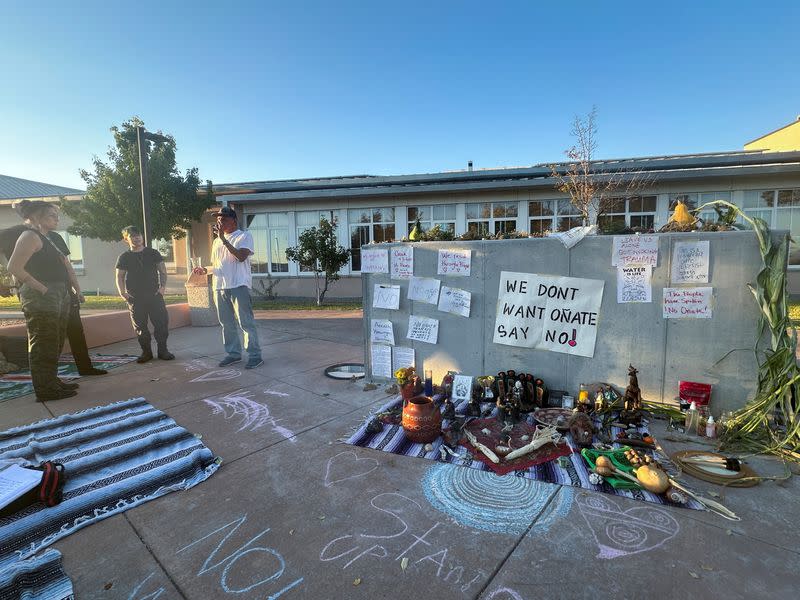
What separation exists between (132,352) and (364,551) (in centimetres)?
645

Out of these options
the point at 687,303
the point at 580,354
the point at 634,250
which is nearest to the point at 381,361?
the point at 580,354

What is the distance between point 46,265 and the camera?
4.31m

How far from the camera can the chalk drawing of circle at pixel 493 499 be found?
224 cm

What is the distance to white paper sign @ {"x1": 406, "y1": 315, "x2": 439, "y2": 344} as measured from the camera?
14.6ft

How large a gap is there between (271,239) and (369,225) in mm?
4337

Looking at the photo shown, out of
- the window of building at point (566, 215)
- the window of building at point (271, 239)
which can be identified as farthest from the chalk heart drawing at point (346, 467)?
the window of building at point (271, 239)

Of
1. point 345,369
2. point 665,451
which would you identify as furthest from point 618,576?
point 345,369

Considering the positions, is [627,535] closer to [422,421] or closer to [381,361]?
[422,421]

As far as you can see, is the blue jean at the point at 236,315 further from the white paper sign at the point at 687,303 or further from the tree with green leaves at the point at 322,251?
the tree with green leaves at the point at 322,251

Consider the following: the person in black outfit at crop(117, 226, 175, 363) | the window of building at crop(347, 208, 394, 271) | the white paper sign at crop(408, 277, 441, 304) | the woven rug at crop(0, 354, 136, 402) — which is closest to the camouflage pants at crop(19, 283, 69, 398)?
the woven rug at crop(0, 354, 136, 402)

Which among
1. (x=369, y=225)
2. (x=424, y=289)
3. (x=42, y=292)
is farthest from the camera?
(x=369, y=225)

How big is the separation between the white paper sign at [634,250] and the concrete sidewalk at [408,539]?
62.6 inches

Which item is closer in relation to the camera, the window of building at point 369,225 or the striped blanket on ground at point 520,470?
the striped blanket on ground at point 520,470

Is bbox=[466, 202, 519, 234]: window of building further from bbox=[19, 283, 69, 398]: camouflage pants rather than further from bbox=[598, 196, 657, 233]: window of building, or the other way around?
bbox=[19, 283, 69, 398]: camouflage pants
